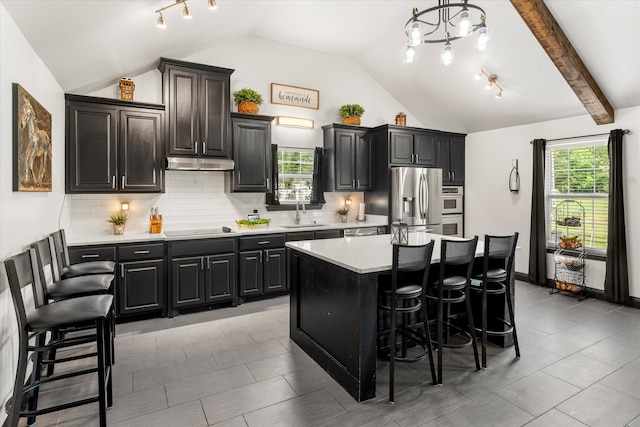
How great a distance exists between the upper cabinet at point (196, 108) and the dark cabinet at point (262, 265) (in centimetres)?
122

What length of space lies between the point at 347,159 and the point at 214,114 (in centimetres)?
217

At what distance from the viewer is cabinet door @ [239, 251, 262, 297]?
14.8 feet

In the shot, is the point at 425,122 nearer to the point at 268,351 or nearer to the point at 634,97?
the point at 634,97

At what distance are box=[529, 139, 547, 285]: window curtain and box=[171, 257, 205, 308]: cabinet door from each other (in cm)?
485

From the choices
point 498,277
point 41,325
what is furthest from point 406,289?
point 41,325

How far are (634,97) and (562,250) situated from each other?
2.16 meters

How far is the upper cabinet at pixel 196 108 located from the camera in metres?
4.30

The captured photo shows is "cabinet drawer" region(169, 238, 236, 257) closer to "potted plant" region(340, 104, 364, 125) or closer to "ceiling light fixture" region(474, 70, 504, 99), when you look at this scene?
"potted plant" region(340, 104, 364, 125)

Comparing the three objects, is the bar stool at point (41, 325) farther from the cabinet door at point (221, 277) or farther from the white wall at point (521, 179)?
the white wall at point (521, 179)

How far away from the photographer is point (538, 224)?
5.45 m

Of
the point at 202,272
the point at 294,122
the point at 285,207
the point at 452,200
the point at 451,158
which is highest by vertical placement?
the point at 294,122

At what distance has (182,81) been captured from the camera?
435 centimetres

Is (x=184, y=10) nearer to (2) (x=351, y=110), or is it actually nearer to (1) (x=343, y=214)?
(2) (x=351, y=110)

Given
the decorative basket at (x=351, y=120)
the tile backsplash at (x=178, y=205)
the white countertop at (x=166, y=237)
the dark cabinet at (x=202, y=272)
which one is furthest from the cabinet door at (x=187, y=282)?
the decorative basket at (x=351, y=120)
